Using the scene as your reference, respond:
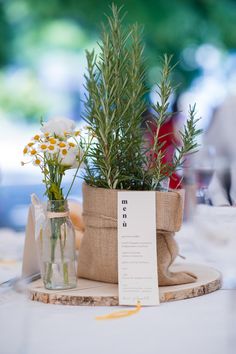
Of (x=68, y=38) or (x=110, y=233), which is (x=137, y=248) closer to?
(x=110, y=233)

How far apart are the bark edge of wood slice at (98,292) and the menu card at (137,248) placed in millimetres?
25

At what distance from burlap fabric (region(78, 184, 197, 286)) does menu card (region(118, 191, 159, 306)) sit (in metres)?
0.02

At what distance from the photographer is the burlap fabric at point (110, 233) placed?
106 centimetres

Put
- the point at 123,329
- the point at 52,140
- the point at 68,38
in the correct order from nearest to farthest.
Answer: the point at 123,329 → the point at 52,140 → the point at 68,38

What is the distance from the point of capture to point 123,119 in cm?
109

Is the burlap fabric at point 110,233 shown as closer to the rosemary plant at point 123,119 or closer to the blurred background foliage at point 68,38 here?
the rosemary plant at point 123,119

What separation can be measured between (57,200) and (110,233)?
0.10 metres

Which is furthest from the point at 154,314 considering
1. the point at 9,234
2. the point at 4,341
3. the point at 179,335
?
the point at 9,234

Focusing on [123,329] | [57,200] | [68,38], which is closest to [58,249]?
[57,200]

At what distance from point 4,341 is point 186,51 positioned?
5.27m

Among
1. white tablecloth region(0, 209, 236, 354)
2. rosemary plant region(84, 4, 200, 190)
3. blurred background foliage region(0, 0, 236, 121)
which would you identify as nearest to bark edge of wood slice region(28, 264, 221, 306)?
white tablecloth region(0, 209, 236, 354)

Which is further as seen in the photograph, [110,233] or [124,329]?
[110,233]

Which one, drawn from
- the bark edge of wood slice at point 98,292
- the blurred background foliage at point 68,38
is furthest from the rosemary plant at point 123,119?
the blurred background foliage at point 68,38

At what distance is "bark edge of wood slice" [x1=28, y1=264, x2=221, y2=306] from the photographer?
1.00 m
